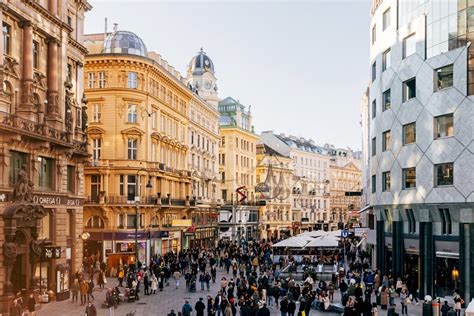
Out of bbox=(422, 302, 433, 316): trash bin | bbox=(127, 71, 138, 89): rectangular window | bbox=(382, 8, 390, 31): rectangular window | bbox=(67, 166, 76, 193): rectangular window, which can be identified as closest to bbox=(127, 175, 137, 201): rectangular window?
bbox=(127, 71, 138, 89): rectangular window

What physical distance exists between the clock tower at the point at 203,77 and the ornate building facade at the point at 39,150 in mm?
52557

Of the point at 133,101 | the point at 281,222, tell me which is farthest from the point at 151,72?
the point at 281,222

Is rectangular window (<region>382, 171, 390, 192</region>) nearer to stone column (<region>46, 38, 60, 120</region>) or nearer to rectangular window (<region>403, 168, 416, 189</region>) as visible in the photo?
rectangular window (<region>403, 168, 416, 189</region>)

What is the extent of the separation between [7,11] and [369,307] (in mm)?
24210

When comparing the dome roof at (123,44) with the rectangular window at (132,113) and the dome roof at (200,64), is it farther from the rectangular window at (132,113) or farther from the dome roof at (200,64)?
the dome roof at (200,64)

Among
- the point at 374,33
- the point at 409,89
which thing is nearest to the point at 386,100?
the point at 409,89

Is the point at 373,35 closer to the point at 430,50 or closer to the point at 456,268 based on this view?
the point at 430,50

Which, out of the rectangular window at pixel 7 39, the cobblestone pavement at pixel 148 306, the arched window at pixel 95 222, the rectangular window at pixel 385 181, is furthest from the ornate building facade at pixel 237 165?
the rectangular window at pixel 7 39

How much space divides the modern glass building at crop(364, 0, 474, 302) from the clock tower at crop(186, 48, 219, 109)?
50.2m

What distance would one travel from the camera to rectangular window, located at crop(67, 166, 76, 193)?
139 feet

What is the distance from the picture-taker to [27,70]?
36.0 meters

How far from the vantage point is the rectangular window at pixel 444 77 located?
38806 millimetres

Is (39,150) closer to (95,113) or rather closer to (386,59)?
(95,113)

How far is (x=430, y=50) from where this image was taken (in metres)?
40.7
